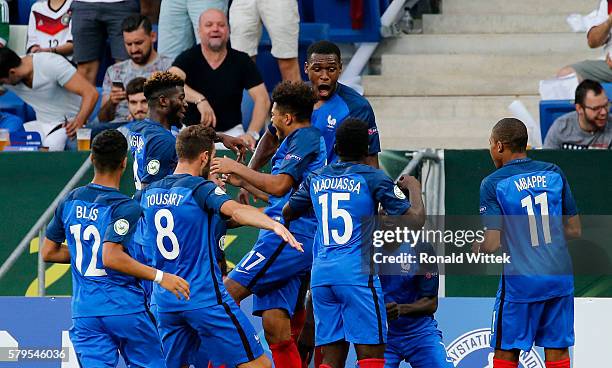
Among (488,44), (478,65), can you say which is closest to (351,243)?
(478,65)

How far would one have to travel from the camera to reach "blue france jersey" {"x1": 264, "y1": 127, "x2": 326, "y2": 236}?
983cm

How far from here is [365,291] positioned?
30.8ft

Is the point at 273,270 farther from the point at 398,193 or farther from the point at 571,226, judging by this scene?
the point at 571,226

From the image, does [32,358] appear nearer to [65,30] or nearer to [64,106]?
[64,106]

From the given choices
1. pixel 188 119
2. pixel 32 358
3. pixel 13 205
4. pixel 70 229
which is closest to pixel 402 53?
pixel 188 119

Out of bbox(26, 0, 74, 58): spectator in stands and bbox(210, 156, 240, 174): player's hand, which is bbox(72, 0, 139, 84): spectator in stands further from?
bbox(210, 156, 240, 174): player's hand

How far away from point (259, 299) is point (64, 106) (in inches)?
171

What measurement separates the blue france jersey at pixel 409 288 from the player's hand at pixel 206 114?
9.67ft

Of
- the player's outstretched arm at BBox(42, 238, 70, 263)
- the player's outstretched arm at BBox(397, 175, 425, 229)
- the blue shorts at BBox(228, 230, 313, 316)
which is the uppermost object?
the player's outstretched arm at BBox(397, 175, 425, 229)

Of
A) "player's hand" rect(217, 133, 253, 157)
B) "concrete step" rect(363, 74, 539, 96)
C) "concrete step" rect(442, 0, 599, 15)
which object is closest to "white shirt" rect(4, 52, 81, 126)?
"concrete step" rect(363, 74, 539, 96)

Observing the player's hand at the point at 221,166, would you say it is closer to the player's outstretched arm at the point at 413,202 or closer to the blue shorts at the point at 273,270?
the blue shorts at the point at 273,270

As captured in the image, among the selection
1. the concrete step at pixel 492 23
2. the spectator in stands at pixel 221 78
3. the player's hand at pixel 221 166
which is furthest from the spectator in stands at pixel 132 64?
the player's hand at pixel 221 166

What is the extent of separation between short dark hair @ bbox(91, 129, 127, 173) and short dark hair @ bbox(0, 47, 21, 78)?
4522 millimetres

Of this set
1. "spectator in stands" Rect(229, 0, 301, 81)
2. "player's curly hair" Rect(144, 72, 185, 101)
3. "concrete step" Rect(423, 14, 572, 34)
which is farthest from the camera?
"concrete step" Rect(423, 14, 572, 34)
